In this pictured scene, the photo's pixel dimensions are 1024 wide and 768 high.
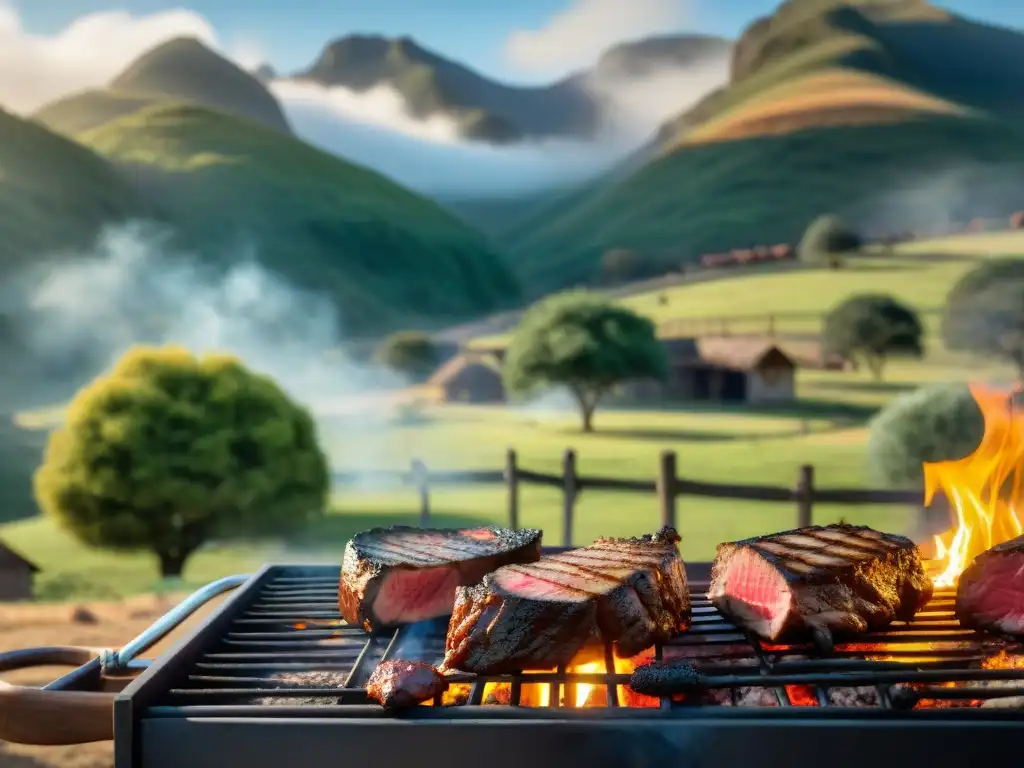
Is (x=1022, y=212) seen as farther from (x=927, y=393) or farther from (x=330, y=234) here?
(x=330, y=234)

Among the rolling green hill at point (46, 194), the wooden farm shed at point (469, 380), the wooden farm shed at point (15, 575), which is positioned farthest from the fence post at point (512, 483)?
the rolling green hill at point (46, 194)

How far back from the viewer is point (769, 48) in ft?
31.4

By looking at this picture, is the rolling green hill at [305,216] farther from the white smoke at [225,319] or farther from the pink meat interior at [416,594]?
the pink meat interior at [416,594]

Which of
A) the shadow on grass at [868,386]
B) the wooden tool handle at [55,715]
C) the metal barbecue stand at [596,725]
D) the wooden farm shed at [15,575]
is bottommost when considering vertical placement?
the wooden farm shed at [15,575]

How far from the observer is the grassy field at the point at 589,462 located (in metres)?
9.04

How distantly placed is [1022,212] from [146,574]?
31.4 feet

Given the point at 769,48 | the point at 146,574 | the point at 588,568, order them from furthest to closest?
the point at 769,48
the point at 146,574
the point at 588,568

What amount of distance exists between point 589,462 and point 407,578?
7.58 metres

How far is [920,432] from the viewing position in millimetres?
8992

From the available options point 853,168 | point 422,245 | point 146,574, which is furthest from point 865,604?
Result: point 422,245

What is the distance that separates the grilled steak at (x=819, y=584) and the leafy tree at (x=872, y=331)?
7306 mm

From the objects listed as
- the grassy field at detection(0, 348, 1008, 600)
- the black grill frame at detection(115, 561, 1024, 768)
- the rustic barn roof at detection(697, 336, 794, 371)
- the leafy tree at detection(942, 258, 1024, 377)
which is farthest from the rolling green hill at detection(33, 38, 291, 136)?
the black grill frame at detection(115, 561, 1024, 768)

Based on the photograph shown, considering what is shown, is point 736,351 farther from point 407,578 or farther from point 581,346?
point 407,578

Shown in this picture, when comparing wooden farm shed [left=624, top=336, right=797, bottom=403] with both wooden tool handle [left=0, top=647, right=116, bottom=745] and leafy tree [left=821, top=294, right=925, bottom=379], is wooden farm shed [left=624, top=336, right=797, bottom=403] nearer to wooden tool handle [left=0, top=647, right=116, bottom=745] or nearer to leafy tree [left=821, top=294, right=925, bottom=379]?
leafy tree [left=821, top=294, right=925, bottom=379]
